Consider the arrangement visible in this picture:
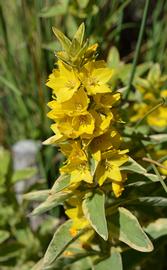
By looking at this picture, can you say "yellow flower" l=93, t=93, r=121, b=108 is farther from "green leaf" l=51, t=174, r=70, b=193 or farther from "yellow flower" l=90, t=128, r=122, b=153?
"green leaf" l=51, t=174, r=70, b=193

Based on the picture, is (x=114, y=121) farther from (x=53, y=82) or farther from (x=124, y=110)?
(x=124, y=110)

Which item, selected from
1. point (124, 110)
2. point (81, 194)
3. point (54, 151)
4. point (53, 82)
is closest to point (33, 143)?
point (54, 151)

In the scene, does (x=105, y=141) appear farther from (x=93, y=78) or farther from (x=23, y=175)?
(x=23, y=175)

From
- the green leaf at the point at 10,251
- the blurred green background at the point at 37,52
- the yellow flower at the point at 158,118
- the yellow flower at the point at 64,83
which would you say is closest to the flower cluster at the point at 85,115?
the yellow flower at the point at 64,83

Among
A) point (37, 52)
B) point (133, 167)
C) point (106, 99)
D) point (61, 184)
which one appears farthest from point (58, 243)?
point (37, 52)

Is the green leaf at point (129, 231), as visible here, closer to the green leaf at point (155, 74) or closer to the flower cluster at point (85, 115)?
the flower cluster at point (85, 115)

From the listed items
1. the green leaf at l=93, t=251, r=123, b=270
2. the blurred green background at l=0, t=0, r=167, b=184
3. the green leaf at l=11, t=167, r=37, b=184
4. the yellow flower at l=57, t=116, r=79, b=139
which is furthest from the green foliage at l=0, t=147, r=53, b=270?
the yellow flower at l=57, t=116, r=79, b=139
